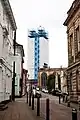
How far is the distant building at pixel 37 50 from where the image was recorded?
147250mm

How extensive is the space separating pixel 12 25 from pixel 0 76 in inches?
525

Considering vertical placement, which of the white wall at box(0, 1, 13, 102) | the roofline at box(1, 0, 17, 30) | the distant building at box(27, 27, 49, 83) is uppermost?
the distant building at box(27, 27, 49, 83)

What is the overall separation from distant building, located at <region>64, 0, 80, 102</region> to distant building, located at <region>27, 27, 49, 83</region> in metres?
104

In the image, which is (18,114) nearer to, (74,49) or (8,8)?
(8,8)

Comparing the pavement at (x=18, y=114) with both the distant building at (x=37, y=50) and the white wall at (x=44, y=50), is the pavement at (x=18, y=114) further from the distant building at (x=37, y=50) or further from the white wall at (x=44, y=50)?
the white wall at (x=44, y=50)

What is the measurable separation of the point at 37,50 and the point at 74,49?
111546 mm

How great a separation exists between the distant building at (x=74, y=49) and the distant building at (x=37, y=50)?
104327mm

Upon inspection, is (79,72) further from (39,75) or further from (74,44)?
(39,75)

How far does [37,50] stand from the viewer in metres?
150

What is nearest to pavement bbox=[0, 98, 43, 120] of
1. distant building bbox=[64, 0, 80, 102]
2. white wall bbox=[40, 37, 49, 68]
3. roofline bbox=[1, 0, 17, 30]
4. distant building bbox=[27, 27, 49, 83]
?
roofline bbox=[1, 0, 17, 30]

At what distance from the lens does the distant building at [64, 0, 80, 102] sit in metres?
36.3

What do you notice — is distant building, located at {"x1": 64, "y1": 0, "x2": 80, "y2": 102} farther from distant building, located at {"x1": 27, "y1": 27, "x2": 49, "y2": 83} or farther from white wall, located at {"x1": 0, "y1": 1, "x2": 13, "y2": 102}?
distant building, located at {"x1": 27, "y1": 27, "x2": 49, "y2": 83}

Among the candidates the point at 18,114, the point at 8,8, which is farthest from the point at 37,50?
the point at 18,114

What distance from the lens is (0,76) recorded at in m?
29.3
